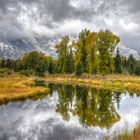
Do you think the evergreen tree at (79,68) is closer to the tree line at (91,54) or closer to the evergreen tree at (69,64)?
the tree line at (91,54)

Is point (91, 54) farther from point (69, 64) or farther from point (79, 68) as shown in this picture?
point (69, 64)

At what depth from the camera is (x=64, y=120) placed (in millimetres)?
27234

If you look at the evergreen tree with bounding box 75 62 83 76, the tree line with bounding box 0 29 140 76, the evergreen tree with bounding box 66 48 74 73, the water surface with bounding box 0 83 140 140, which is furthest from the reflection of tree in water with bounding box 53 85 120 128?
the evergreen tree with bounding box 66 48 74 73

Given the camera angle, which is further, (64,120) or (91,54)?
(91,54)

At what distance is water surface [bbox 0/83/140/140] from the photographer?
2098 cm

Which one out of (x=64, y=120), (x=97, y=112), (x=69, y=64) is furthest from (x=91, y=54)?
(x=64, y=120)

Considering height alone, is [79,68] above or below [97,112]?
above

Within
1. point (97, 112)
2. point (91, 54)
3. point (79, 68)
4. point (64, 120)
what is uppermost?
point (91, 54)

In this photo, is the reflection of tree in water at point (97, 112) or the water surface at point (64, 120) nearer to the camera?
the water surface at point (64, 120)

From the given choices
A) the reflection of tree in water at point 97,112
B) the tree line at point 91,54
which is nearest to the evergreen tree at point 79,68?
the tree line at point 91,54

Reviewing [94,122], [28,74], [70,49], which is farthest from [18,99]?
[28,74]

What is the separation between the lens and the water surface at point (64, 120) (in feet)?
68.8

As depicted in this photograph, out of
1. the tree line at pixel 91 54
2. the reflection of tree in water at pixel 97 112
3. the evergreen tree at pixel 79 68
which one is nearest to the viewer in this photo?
the reflection of tree in water at pixel 97 112

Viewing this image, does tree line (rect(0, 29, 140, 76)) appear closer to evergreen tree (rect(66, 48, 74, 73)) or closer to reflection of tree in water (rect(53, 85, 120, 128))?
evergreen tree (rect(66, 48, 74, 73))
